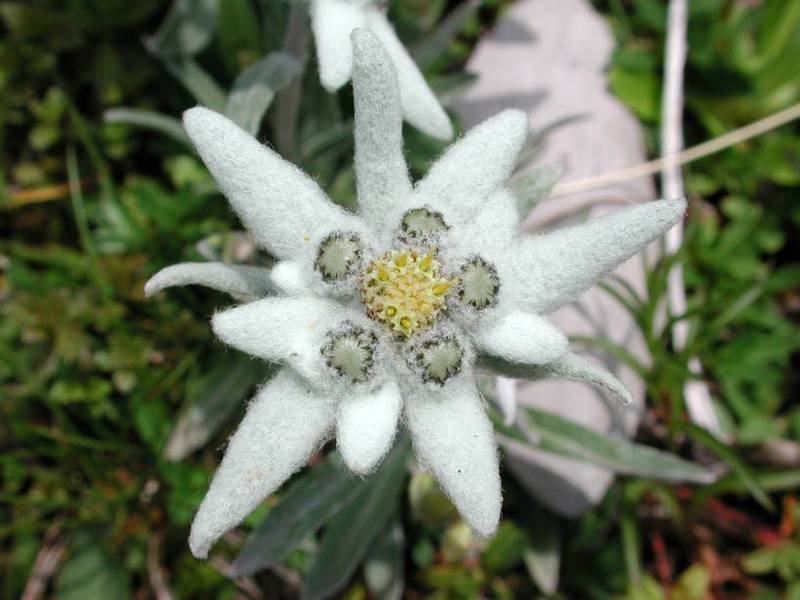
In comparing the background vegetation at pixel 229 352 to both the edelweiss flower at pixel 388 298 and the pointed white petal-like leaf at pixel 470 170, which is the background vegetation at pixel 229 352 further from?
the pointed white petal-like leaf at pixel 470 170

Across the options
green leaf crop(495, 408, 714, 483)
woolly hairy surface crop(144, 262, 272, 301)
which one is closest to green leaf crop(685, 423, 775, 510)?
green leaf crop(495, 408, 714, 483)

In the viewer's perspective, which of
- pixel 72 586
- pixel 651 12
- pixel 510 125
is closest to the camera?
pixel 510 125

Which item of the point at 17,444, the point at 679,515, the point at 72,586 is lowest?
the point at 679,515

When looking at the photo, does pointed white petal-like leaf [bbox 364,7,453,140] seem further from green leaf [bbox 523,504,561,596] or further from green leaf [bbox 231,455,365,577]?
green leaf [bbox 523,504,561,596]

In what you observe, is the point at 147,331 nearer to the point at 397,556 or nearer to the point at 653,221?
the point at 397,556

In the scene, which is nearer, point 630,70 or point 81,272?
point 81,272

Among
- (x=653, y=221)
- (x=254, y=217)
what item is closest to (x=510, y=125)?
(x=653, y=221)
